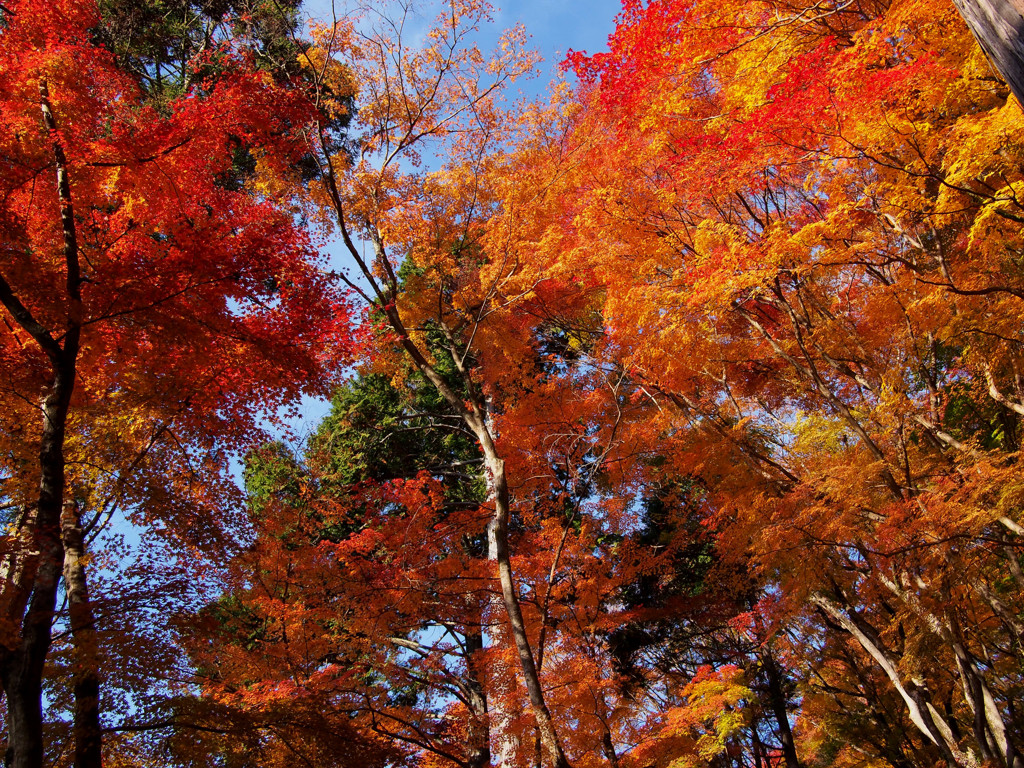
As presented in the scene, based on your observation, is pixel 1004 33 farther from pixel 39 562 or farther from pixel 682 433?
pixel 682 433

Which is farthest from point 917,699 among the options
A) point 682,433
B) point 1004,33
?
point 1004,33

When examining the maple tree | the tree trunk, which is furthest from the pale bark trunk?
the maple tree

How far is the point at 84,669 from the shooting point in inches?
222

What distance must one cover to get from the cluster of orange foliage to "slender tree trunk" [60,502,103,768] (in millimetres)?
474

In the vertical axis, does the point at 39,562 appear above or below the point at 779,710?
above

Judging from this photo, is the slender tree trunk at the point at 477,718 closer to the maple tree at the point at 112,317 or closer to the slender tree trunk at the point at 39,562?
the maple tree at the point at 112,317

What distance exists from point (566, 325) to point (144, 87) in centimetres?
1156

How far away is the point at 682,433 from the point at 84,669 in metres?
8.94

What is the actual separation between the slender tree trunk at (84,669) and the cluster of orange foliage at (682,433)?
0.47 metres

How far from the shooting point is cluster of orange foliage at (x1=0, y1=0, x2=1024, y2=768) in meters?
6.25

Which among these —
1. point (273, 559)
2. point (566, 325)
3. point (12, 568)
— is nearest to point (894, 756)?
point (566, 325)

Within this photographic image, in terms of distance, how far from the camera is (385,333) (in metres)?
11.3

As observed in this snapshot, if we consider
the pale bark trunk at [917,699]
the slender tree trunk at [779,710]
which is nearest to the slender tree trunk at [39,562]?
the pale bark trunk at [917,699]

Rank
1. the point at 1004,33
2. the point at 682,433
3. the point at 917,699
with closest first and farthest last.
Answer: the point at 1004,33
the point at 917,699
the point at 682,433
